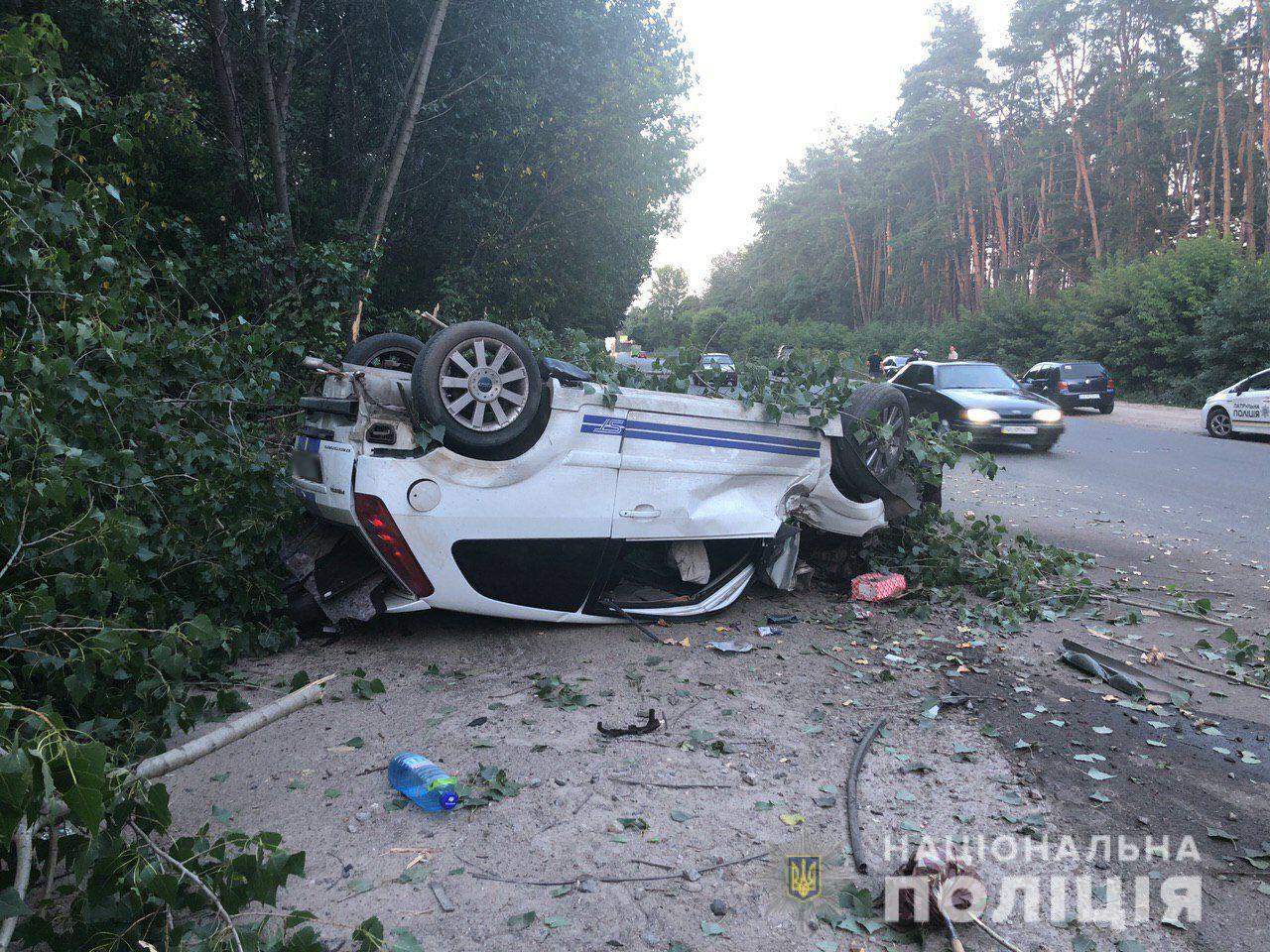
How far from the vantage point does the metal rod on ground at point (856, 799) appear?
2846mm

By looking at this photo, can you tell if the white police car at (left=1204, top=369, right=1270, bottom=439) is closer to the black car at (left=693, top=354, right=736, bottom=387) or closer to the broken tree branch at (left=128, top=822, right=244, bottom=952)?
the black car at (left=693, top=354, right=736, bottom=387)

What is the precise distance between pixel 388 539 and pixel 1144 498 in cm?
908

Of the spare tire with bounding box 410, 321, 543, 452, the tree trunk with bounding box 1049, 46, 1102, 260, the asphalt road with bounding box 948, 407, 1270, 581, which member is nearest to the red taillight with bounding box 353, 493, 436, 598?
the spare tire with bounding box 410, 321, 543, 452

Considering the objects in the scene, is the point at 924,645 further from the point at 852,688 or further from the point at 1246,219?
the point at 1246,219

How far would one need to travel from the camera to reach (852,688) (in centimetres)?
434

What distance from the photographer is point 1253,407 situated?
51.6 feet

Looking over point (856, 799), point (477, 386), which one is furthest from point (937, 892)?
point (477, 386)

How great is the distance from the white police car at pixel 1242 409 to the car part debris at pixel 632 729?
16.2 m

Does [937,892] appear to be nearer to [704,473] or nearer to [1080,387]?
[704,473]

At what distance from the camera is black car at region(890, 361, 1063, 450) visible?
1424 centimetres

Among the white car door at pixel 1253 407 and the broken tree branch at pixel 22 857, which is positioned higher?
the white car door at pixel 1253 407

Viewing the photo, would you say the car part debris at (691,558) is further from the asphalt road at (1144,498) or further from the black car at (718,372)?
the asphalt road at (1144,498)

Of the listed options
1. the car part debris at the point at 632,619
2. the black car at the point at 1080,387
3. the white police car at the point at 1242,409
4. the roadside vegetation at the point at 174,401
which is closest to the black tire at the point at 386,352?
the roadside vegetation at the point at 174,401

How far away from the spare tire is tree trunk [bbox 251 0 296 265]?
656 cm
